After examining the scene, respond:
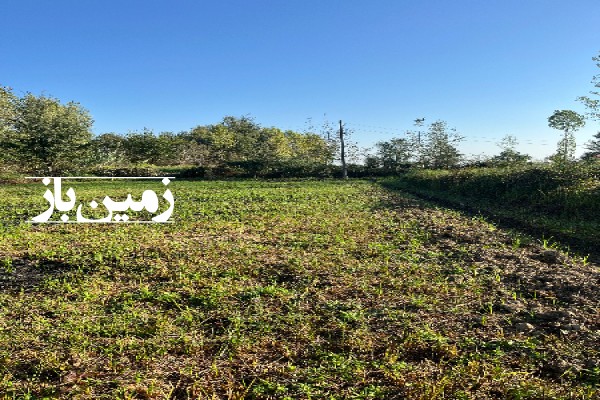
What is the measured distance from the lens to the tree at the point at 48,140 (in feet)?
97.3

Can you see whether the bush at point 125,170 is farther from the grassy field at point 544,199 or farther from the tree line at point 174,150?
the grassy field at point 544,199

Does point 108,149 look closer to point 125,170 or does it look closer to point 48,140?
point 125,170

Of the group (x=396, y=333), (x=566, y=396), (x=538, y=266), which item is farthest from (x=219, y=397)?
(x=538, y=266)

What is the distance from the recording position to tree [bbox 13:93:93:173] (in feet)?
97.3

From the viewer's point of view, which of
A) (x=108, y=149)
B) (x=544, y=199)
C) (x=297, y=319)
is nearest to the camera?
(x=297, y=319)

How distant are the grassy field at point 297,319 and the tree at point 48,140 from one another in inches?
1027

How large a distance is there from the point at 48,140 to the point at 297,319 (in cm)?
3364

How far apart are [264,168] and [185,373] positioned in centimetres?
3770

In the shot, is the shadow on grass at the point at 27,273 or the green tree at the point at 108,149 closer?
the shadow on grass at the point at 27,273

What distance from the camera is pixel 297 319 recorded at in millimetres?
4531

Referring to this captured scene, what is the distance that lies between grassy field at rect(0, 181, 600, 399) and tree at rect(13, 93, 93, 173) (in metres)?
26.1

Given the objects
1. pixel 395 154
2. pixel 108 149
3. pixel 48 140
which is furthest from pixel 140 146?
pixel 395 154

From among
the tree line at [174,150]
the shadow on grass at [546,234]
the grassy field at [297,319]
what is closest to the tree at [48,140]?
the tree line at [174,150]

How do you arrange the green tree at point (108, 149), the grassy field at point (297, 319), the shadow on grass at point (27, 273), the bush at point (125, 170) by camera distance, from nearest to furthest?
the grassy field at point (297, 319)
the shadow on grass at point (27, 273)
the green tree at point (108, 149)
the bush at point (125, 170)
